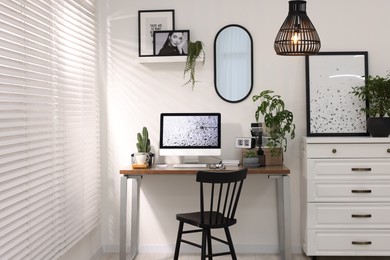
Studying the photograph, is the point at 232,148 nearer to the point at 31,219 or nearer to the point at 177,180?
the point at 177,180

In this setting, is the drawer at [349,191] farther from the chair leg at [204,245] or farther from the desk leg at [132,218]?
the desk leg at [132,218]

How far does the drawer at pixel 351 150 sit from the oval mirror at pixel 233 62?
785mm

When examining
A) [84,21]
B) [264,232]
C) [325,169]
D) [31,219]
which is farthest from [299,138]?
[31,219]

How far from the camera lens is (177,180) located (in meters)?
4.74

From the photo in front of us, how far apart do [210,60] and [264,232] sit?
1.52m

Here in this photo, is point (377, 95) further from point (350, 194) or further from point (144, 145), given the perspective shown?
point (144, 145)

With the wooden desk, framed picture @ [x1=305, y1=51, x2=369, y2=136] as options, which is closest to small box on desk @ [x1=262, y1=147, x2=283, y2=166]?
the wooden desk

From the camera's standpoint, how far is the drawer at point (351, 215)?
4281 mm

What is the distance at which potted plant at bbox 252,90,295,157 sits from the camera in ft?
14.5

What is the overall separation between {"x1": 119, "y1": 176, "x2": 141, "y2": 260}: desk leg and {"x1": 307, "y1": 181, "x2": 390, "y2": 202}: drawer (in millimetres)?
1373

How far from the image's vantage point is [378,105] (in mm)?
4359

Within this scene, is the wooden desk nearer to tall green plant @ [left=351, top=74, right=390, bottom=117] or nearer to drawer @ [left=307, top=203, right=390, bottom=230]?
drawer @ [left=307, top=203, right=390, bottom=230]

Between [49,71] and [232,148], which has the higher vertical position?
[49,71]


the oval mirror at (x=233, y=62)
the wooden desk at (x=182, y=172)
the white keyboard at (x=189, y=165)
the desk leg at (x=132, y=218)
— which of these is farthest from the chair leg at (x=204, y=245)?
the oval mirror at (x=233, y=62)
